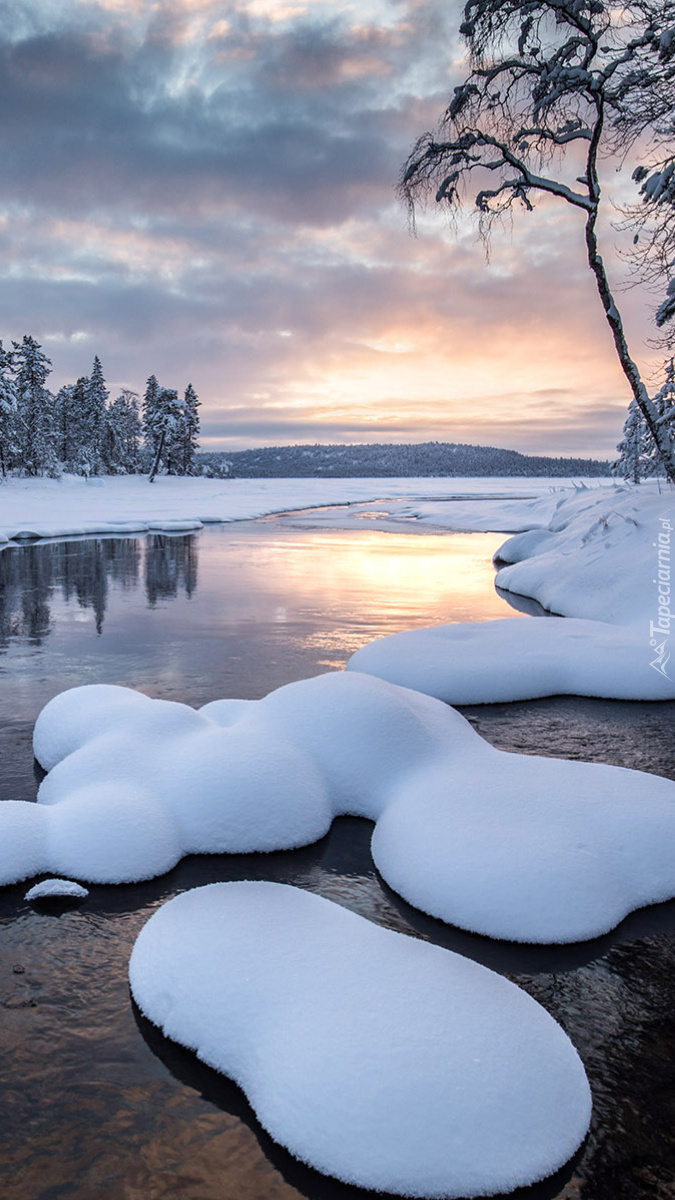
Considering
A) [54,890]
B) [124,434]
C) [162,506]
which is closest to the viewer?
[54,890]

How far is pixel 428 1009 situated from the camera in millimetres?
2699

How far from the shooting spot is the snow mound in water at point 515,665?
753cm

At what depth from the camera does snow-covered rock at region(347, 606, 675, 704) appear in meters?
7.53

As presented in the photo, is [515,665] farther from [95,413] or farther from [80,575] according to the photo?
[95,413]

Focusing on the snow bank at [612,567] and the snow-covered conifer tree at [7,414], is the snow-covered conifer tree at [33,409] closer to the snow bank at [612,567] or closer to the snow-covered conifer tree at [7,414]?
the snow-covered conifer tree at [7,414]

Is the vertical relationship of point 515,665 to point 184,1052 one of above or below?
above

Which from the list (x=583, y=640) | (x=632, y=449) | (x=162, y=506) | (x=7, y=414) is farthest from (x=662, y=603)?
(x=7, y=414)

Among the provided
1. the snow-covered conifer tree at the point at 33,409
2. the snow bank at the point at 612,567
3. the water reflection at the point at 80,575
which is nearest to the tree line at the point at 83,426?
the snow-covered conifer tree at the point at 33,409

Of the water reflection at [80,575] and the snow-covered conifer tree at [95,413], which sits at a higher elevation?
the snow-covered conifer tree at [95,413]

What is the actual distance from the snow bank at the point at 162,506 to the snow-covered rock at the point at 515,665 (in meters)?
15.6

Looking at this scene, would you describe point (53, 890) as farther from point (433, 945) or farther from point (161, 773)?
point (433, 945)

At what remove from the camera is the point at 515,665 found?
779 cm

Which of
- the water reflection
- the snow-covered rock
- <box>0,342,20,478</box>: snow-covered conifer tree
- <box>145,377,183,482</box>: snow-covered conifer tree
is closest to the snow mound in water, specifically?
the snow-covered rock

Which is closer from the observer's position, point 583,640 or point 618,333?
point 583,640
